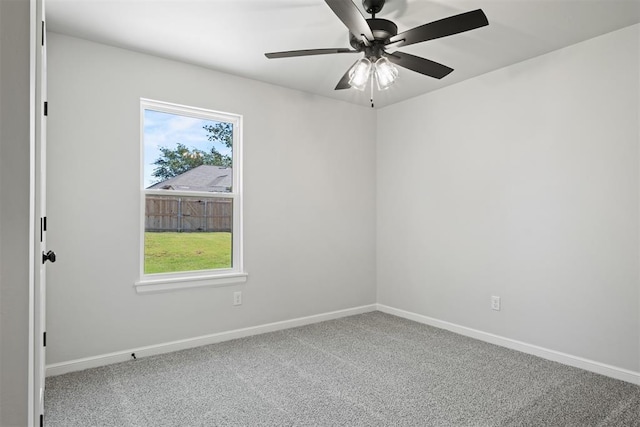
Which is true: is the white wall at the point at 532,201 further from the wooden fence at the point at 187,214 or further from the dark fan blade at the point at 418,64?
the wooden fence at the point at 187,214

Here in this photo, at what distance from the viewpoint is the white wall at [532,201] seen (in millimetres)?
2754

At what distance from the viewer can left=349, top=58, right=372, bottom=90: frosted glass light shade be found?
94.3 inches

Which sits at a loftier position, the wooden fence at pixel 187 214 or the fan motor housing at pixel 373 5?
the fan motor housing at pixel 373 5

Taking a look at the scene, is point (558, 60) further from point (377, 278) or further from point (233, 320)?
point (233, 320)

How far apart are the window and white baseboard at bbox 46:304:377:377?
48 centimetres

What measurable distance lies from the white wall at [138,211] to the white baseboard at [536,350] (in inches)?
32.5

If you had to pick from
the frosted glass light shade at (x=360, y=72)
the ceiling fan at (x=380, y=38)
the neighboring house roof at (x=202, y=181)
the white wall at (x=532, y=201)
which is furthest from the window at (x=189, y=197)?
the white wall at (x=532, y=201)

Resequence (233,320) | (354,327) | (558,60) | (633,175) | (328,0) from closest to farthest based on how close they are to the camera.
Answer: (328,0) < (633,175) < (558,60) < (233,320) < (354,327)

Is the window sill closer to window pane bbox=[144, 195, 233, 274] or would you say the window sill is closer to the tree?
window pane bbox=[144, 195, 233, 274]

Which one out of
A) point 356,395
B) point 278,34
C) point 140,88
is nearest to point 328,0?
point 278,34

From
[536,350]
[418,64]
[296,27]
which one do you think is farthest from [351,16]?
[536,350]

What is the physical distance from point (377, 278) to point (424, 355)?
1572mm

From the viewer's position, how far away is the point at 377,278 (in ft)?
15.4

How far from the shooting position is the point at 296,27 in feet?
8.98
